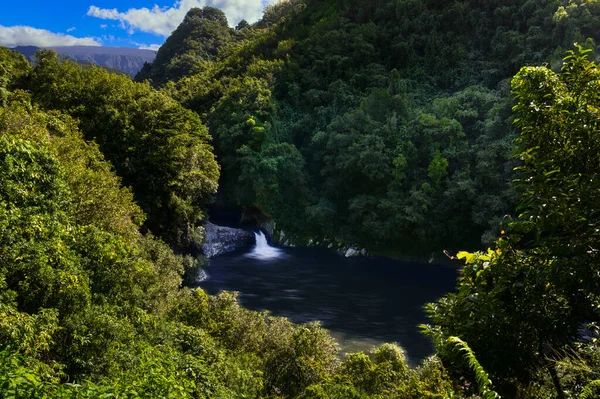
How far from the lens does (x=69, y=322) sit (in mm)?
8344

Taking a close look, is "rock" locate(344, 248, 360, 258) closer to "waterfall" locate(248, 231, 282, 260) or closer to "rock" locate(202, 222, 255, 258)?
"waterfall" locate(248, 231, 282, 260)

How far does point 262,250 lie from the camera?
3800 centimetres

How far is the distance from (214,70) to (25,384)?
64736 millimetres

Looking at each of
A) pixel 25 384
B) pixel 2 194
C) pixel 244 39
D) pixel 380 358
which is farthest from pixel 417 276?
pixel 244 39

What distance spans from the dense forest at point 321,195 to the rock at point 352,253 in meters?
0.97

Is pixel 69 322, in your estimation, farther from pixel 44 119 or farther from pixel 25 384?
pixel 44 119

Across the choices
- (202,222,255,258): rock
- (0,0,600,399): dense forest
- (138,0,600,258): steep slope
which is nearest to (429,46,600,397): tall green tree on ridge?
(0,0,600,399): dense forest

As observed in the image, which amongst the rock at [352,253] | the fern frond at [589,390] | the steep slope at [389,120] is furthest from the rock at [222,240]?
the fern frond at [589,390]

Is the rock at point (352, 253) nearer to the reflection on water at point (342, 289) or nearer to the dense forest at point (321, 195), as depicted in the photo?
the reflection on water at point (342, 289)

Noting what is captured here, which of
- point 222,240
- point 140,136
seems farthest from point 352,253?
point 140,136

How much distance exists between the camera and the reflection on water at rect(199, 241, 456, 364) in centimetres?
2227

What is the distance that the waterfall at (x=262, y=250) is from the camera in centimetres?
3617

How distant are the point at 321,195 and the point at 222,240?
1136 cm

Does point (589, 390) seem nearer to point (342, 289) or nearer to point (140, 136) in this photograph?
point (342, 289)
